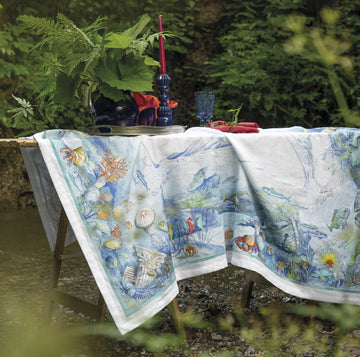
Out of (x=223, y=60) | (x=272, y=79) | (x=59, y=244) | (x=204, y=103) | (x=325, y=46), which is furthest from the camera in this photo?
(x=223, y=60)

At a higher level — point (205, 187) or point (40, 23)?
point (40, 23)

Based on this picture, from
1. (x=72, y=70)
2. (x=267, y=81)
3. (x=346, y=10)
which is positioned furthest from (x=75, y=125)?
(x=72, y=70)

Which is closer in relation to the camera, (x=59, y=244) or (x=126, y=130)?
(x=126, y=130)

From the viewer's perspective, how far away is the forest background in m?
4.96

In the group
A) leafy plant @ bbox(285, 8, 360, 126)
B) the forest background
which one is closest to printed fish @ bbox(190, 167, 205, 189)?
leafy plant @ bbox(285, 8, 360, 126)

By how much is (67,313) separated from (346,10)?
449 centimetres

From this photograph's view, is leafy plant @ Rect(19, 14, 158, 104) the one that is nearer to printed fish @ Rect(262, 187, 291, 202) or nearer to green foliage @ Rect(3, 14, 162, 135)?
green foliage @ Rect(3, 14, 162, 135)

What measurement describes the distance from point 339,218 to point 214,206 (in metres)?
0.49

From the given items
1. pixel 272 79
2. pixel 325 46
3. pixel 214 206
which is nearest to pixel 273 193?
pixel 214 206

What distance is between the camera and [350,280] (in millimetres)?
1870

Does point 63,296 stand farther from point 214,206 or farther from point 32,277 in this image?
point 32,277

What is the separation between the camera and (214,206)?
1819mm

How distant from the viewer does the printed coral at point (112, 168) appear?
1.63 meters

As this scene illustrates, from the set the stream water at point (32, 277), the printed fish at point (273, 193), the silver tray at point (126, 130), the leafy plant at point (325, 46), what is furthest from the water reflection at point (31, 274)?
the leafy plant at point (325, 46)
